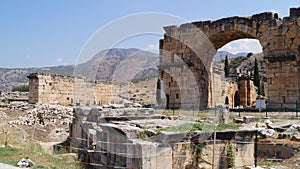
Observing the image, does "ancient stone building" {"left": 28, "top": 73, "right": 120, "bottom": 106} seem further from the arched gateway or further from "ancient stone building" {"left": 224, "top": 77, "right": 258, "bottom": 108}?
"ancient stone building" {"left": 224, "top": 77, "right": 258, "bottom": 108}

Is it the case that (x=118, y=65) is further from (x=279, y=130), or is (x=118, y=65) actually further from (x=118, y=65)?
(x=279, y=130)

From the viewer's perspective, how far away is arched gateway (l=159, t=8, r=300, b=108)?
16.8 metres

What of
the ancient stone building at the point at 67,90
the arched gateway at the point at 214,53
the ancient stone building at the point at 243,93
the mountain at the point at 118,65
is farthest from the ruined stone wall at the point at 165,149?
the ancient stone building at the point at 243,93

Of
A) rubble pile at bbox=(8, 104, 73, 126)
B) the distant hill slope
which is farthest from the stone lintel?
rubble pile at bbox=(8, 104, 73, 126)

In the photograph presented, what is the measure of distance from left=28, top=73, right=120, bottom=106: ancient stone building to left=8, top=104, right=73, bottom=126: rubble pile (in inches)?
82.2

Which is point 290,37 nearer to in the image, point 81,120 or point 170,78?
point 170,78

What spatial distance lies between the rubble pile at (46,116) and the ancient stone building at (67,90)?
6.85 feet

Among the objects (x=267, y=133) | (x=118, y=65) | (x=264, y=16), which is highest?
(x=264, y=16)

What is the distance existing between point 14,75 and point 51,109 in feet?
354

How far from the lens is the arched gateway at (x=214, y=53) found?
16.8 metres

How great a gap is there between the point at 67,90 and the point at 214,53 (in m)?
11.5

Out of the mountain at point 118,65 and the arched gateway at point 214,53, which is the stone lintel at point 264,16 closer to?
the arched gateway at point 214,53

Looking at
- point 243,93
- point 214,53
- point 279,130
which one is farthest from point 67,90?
point 279,130

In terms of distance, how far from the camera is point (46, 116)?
57.4 feet
